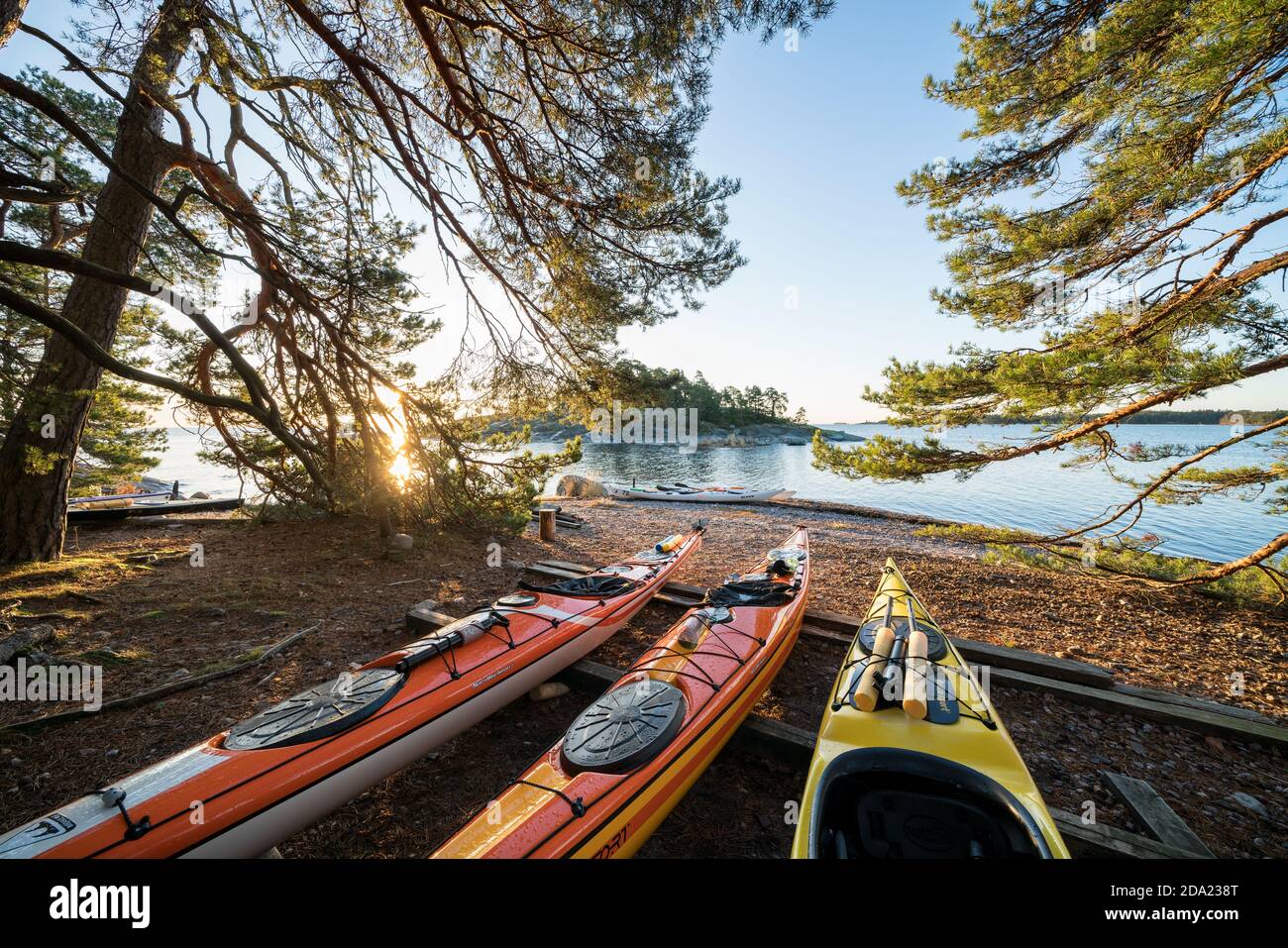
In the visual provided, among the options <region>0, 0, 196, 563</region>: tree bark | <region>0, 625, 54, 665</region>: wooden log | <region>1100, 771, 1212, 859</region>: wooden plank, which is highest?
<region>0, 0, 196, 563</region>: tree bark

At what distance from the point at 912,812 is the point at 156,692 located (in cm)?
501

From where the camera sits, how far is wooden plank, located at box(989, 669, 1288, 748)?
2996mm

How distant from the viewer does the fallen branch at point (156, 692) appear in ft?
9.19

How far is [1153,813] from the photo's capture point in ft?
7.85

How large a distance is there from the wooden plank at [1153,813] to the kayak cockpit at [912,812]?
43.0 inches

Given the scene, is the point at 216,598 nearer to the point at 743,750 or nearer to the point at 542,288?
the point at 542,288

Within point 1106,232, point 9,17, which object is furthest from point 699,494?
point 9,17

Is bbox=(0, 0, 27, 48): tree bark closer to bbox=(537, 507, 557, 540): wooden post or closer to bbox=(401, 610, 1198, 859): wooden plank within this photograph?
bbox=(401, 610, 1198, 859): wooden plank

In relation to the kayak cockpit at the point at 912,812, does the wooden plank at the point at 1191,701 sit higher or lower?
lower

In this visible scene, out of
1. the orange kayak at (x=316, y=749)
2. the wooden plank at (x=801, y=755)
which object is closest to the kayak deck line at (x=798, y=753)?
the wooden plank at (x=801, y=755)

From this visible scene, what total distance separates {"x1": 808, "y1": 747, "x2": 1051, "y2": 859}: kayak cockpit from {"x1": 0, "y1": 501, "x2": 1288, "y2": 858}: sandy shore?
0.47m
